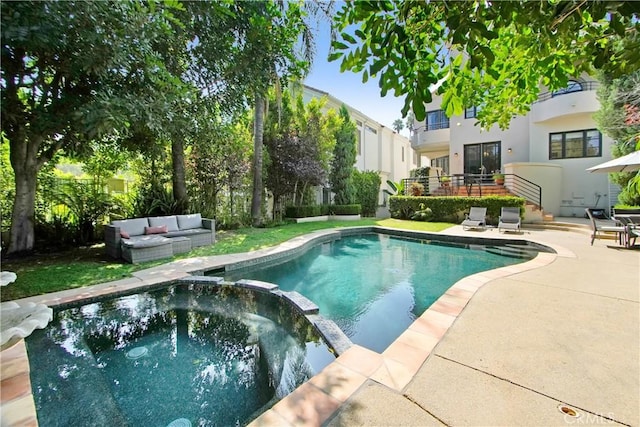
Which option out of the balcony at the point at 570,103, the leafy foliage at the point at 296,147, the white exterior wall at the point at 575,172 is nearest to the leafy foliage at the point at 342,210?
the leafy foliage at the point at 296,147

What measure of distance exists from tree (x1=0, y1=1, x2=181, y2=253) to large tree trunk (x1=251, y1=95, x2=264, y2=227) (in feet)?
21.0

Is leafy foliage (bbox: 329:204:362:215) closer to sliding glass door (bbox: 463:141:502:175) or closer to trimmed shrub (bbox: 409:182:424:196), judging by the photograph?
trimmed shrub (bbox: 409:182:424:196)

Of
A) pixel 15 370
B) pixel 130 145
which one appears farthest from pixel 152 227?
pixel 15 370

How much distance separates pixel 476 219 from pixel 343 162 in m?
9.18

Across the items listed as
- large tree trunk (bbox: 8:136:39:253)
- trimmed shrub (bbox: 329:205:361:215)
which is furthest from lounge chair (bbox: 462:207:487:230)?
large tree trunk (bbox: 8:136:39:253)

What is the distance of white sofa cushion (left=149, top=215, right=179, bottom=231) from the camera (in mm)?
9790

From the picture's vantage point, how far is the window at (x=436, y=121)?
75.0ft

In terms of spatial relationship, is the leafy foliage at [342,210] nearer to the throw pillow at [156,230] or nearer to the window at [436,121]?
the window at [436,121]

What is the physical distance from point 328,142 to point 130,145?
1049 cm

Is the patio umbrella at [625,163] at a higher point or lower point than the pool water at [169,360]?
higher

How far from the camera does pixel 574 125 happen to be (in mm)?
17031

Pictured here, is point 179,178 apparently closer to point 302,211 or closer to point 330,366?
point 302,211

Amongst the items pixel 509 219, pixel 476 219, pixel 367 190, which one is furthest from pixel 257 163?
pixel 509 219

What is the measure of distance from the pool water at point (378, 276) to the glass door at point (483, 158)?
35.5ft
